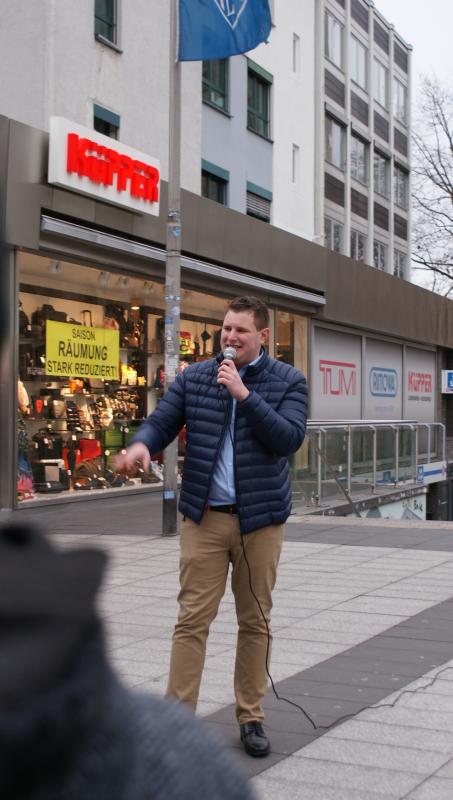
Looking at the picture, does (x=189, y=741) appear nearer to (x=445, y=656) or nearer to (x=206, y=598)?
(x=206, y=598)

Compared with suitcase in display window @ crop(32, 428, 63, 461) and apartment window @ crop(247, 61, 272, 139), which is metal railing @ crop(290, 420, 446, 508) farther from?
apartment window @ crop(247, 61, 272, 139)

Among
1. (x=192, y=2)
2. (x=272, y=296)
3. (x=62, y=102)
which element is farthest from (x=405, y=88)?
(x=192, y=2)

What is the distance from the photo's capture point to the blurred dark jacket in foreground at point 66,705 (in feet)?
2.20

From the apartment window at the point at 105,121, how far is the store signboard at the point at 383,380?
11377 millimetres

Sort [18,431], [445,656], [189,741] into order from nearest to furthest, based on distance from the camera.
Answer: [189,741] → [445,656] → [18,431]

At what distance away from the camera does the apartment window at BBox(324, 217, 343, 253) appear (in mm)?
30047

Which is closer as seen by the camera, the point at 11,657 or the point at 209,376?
the point at 11,657

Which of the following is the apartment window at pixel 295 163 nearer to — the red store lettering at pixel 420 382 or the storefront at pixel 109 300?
the storefront at pixel 109 300

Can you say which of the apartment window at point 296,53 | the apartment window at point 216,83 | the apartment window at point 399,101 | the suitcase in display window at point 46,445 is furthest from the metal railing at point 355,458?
the apartment window at point 399,101

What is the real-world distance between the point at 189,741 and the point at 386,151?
1434 inches

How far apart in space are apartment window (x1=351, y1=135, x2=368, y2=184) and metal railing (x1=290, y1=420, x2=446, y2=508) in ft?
40.6

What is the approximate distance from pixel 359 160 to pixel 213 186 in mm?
12410

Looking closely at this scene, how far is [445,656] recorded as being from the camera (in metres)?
6.45

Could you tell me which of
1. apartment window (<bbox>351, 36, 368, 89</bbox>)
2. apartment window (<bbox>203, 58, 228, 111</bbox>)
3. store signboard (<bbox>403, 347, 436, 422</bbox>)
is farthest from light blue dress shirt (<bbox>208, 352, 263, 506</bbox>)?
apartment window (<bbox>351, 36, 368, 89</bbox>)
